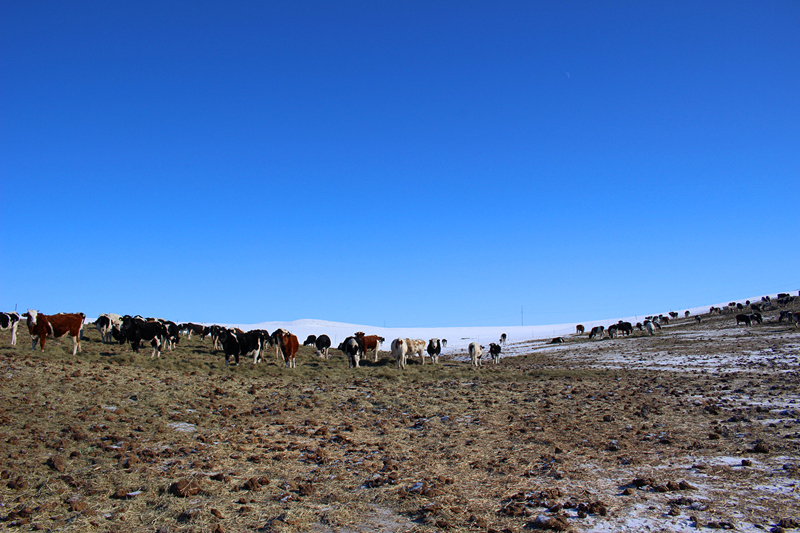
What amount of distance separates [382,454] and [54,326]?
2016cm

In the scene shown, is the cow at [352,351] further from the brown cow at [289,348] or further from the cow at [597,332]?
the cow at [597,332]

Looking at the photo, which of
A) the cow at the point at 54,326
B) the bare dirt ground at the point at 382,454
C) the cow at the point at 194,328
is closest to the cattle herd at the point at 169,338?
the cow at the point at 54,326

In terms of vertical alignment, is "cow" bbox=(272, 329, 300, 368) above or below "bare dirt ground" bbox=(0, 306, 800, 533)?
above

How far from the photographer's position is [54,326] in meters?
21.9

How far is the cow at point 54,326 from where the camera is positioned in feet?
69.6

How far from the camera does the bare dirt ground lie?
6465 mm

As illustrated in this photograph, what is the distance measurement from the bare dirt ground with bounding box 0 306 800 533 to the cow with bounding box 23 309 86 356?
113 inches

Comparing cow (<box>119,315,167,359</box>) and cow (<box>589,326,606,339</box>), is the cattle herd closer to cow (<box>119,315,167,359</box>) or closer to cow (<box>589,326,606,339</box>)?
cow (<box>119,315,167,359</box>)

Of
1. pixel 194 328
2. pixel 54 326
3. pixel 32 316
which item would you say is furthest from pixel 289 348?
pixel 194 328

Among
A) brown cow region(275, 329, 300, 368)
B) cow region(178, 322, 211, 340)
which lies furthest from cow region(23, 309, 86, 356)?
cow region(178, 322, 211, 340)

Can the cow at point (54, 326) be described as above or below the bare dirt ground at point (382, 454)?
above

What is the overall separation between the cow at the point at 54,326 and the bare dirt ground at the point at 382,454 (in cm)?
286

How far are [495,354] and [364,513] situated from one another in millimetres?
29889

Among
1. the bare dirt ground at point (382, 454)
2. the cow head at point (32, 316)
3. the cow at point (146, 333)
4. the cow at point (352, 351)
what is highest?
the cow head at point (32, 316)
